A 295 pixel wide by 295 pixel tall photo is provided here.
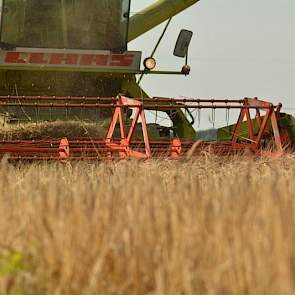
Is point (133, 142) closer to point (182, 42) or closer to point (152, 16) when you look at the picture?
point (182, 42)

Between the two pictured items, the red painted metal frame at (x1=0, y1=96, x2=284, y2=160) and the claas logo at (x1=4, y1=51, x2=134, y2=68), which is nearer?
the red painted metal frame at (x1=0, y1=96, x2=284, y2=160)

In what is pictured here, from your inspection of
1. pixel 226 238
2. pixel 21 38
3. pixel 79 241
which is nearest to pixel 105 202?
pixel 79 241

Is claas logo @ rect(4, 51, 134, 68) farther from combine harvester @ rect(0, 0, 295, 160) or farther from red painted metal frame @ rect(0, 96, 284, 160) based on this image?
red painted metal frame @ rect(0, 96, 284, 160)

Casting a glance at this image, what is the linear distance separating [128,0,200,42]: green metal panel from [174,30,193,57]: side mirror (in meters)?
0.85

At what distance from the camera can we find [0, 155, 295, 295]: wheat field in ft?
4.83

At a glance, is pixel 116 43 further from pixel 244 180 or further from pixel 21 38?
pixel 244 180

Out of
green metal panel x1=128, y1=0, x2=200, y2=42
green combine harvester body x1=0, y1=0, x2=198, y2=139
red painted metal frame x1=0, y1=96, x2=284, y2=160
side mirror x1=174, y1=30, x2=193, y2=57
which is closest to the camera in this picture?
red painted metal frame x1=0, y1=96, x2=284, y2=160

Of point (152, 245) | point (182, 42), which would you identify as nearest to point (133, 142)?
point (182, 42)

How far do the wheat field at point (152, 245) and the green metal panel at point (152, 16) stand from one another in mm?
6719

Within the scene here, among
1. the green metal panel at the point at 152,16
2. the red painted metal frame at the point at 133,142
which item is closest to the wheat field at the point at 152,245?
the red painted metal frame at the point at 133,142

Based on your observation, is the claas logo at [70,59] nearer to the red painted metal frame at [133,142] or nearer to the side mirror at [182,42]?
the side mirror at [182,42]

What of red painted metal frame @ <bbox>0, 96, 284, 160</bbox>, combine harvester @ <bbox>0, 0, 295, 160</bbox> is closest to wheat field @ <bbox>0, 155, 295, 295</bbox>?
red painted metal frame @ <bbox>0, 96, 284, 160</bbox>

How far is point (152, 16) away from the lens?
28.4ft

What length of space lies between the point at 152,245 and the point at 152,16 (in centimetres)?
717
